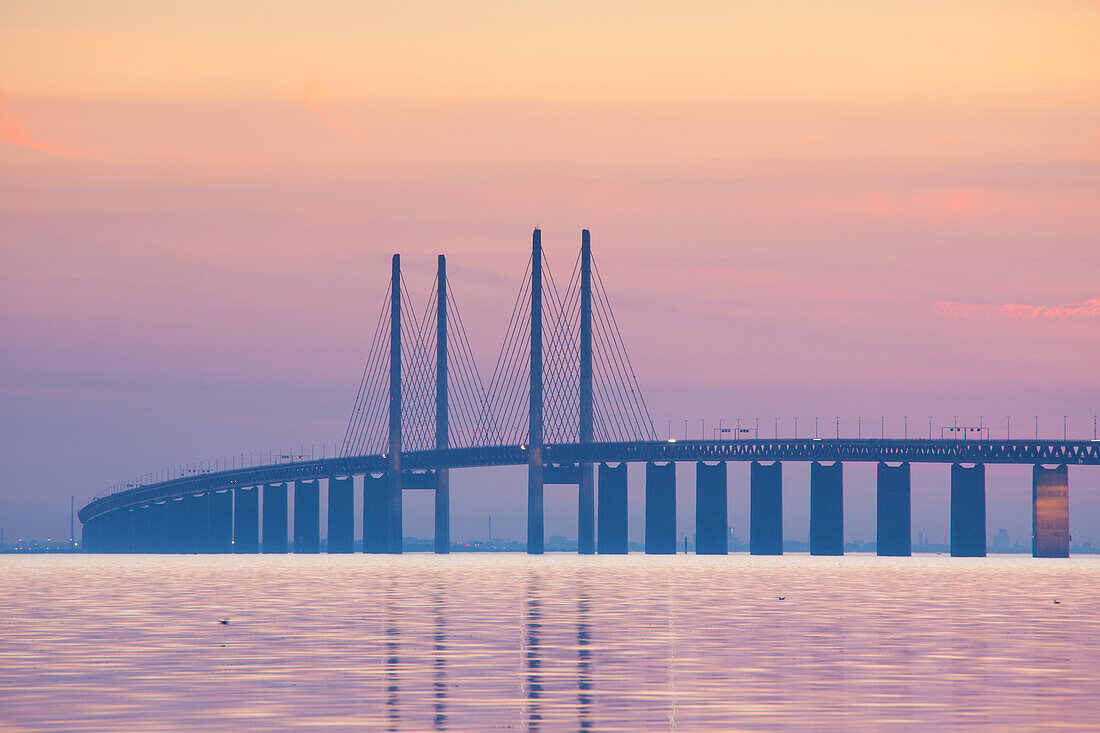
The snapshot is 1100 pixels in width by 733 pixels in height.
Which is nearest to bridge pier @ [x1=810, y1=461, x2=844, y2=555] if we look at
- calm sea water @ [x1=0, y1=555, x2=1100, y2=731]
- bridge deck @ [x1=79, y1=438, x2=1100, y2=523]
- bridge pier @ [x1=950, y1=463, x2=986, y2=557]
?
bridge deck @ [x1=79, y1=438, x2=1100, y2=523]

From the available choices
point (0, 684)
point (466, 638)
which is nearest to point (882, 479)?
point (466, 638)

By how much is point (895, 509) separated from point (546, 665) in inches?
6647

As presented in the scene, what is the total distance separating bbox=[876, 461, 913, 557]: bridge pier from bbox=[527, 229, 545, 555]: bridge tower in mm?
38265

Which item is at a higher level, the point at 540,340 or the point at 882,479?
the point at 540,340

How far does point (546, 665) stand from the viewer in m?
33.4

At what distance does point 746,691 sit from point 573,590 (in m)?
46.1

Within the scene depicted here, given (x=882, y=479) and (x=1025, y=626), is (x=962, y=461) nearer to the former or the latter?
(x=882, y=479)

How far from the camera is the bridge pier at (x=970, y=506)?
194 metres

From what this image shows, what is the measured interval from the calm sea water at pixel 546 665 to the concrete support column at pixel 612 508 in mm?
136698

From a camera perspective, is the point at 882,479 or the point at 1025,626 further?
the point at 882,479

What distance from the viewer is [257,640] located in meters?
39.4

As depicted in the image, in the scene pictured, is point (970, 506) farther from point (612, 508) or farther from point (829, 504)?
point (612, 508)

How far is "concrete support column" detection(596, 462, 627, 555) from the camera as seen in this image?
198 meters

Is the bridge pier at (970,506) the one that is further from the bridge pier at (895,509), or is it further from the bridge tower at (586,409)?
the bridge tower at (586,409)
